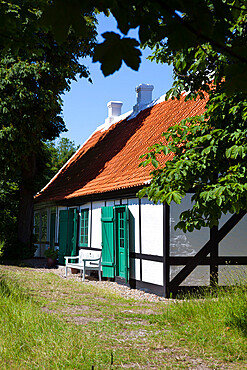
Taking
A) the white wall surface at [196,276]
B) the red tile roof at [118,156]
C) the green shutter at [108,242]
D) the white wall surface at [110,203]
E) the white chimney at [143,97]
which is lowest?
the white wall surface at [196,276]

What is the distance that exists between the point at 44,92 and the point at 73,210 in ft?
14.2

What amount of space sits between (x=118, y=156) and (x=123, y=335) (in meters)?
9.74

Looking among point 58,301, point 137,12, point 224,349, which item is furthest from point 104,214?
point 137,12

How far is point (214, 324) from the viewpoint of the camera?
20.1 feet

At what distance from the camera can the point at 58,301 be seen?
8.77 m

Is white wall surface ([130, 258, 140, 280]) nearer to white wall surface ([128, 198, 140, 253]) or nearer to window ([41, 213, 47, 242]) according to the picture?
white wall surface ([128, 198, 140, 253])

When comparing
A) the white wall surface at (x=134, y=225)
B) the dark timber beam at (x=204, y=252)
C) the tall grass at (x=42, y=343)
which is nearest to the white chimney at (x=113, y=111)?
the white wall surface at (x=134, y=225)

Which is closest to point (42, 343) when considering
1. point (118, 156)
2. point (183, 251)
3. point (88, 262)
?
point (183, 251)

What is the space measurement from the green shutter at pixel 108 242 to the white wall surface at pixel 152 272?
172cm

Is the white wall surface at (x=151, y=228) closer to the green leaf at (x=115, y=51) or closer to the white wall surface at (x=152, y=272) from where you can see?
the white wall surface at (x=152, y=272)

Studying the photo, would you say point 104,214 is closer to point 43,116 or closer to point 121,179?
point 121,179

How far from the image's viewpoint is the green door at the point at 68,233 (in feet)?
53.4

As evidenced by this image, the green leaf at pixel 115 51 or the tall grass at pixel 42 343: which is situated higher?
the green leaf at pixel 115 51

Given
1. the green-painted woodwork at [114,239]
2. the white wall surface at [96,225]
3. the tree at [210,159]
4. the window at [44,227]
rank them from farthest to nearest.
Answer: the window at [44,227], the white wall surface at [96,225], the green-painted woodwork at [114,239], the tree at [210,159]
